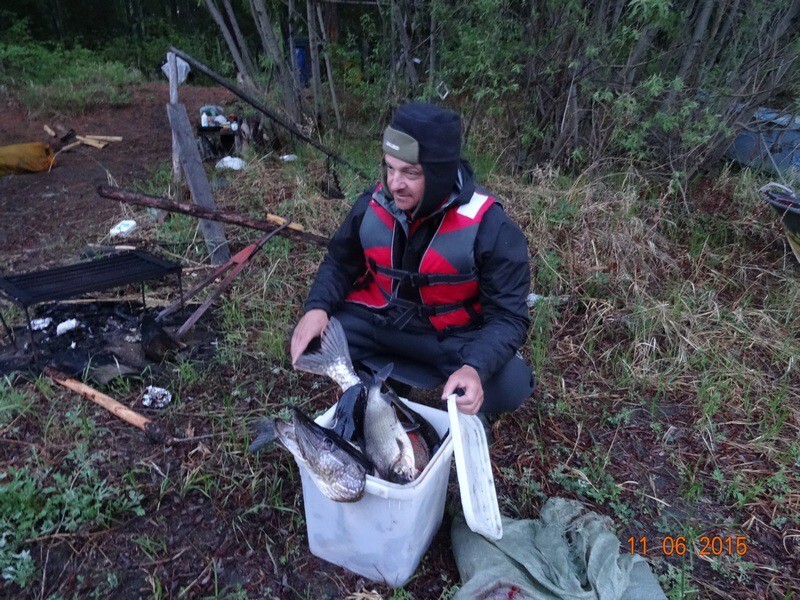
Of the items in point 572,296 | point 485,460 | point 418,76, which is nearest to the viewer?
point 485,460

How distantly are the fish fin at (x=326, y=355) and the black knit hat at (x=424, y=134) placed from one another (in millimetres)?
816

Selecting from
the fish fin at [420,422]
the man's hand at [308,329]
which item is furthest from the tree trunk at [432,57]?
the fish fin at [420,422]

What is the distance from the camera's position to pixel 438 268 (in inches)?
95.7

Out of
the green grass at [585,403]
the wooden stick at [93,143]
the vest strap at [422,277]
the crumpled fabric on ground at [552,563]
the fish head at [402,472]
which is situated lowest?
the wooden stick at [93,143]

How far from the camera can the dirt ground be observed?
4.89 metres

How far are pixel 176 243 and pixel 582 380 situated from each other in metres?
3.35

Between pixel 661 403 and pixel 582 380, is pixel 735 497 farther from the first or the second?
pixel 582 380

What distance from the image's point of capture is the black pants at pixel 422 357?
2520 mm

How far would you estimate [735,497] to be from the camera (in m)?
2.60

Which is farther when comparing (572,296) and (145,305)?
(572,296)

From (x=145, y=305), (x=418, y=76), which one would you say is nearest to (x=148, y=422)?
(x=145, y=305)

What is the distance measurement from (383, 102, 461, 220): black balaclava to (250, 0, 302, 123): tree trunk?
4.86 meters

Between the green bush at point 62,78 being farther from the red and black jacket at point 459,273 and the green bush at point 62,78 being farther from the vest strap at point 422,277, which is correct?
the vest strap at point 422,277

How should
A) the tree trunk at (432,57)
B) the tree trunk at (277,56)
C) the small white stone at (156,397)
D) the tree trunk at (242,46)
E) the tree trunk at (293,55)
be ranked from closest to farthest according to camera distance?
the small white stone at (156,397) → the tree trunk at (432,57) → the tree trunk at (277,56) → the tree trunk at (293,55) → the tree trunk at (242,46)
